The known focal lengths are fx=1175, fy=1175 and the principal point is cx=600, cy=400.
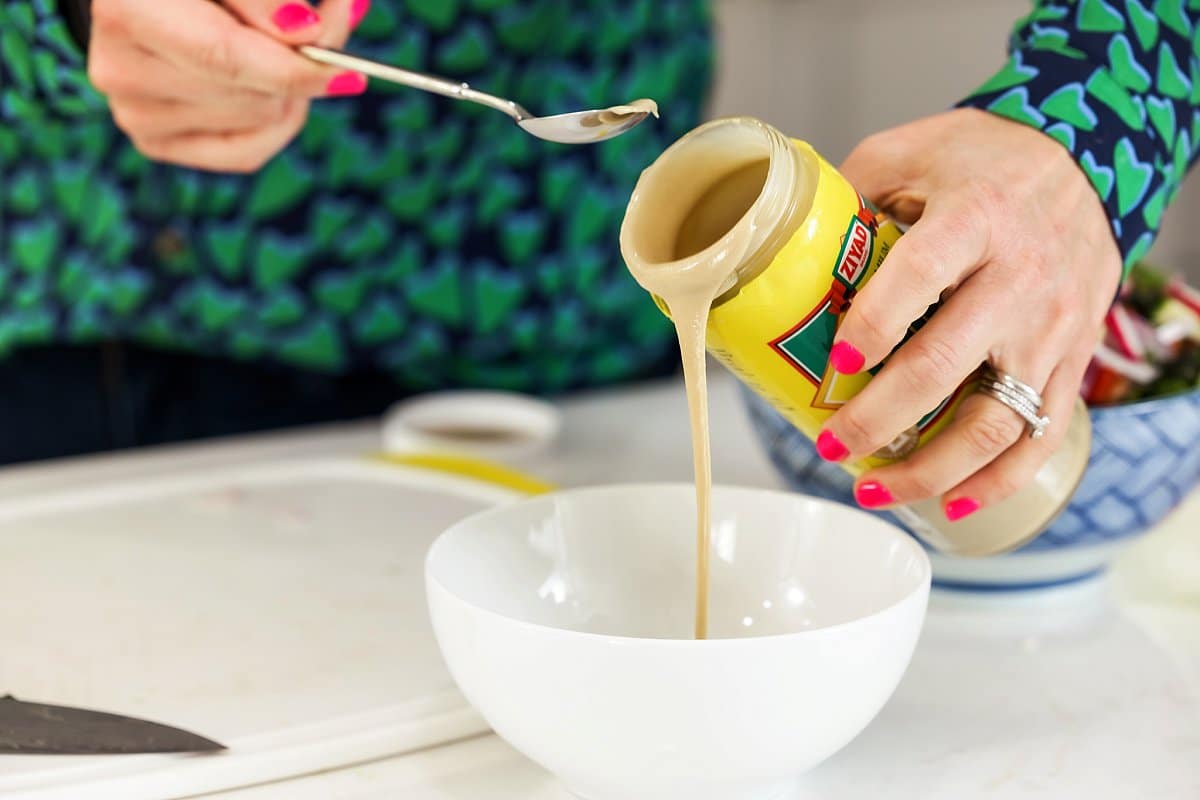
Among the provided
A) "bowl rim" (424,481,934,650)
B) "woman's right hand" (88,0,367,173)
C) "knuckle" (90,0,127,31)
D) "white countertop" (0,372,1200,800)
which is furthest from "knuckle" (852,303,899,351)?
"knuckle" (90,0,127,31)

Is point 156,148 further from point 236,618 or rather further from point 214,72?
point 236,618

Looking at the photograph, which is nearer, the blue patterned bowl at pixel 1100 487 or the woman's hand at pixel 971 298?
the woman's hand at pixel 971 298

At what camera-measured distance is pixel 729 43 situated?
202 cm

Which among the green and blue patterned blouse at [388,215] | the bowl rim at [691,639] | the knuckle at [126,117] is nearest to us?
the bowl rim at [691,639]

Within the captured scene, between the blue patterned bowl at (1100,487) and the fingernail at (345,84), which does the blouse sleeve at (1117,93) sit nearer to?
the blue patterned bowl at (1100,487)

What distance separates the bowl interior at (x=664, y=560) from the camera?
2.03 ft

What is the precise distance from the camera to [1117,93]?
66 centimetres

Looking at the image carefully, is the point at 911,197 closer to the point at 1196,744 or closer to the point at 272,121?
the point at 1196,744

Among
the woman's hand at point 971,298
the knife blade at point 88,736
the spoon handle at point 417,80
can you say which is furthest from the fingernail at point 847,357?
the knife blade at point 88,736

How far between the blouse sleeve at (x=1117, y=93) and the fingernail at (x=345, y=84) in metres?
0.37

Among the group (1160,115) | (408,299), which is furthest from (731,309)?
(408,299)

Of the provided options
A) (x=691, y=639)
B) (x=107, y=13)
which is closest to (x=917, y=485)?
(x=691, y=639)

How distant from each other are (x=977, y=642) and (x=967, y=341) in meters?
0.26

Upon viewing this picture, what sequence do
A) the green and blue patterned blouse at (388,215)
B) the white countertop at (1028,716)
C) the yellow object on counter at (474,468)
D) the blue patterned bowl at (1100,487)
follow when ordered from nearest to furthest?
1. the white countertop at (1028,716)
2. the blue patterned bowl at (1100,487)
3. the yellow object on counter at (474,468)
4. the green and blue patterned blouse at (388,215)
